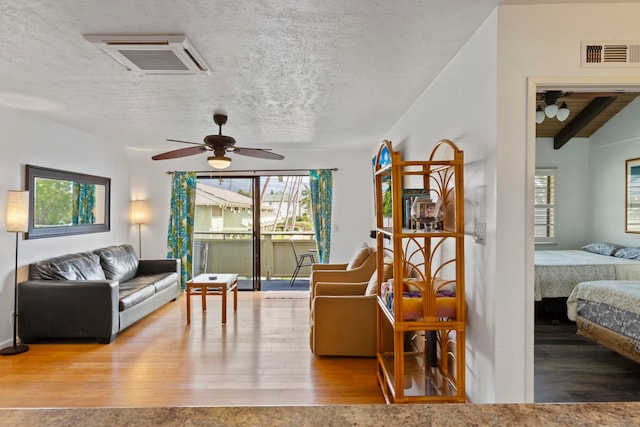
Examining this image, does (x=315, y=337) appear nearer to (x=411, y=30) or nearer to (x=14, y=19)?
(x=411, y=30)

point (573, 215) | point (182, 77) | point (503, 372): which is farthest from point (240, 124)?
point (573, 215)

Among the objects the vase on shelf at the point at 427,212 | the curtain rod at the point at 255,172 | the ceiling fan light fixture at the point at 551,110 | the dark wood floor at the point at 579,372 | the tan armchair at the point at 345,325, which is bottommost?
the dark wood floor at the point at 579,372

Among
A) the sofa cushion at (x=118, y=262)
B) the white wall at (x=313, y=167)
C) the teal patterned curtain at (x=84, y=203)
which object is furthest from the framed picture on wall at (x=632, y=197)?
the teal patterned curtain at (x=84, y=203)

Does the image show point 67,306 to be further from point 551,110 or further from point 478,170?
point 551,110

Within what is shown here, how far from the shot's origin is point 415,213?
238 cm

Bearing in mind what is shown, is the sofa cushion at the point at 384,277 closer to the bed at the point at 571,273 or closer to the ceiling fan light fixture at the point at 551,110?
the bed at the point at 571,273

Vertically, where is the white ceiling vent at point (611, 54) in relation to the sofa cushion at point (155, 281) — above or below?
→ above

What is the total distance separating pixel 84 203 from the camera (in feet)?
17.0

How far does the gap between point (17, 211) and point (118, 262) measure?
1.65 metres

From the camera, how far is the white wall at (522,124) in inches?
77.2

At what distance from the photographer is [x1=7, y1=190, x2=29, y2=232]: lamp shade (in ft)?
12.2

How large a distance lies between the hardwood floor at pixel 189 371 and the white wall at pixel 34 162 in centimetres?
80

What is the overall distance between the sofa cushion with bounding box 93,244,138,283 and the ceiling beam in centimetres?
700

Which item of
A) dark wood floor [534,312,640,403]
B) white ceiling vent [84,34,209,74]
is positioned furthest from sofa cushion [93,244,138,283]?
dark wood floor [534,312,640,403]
